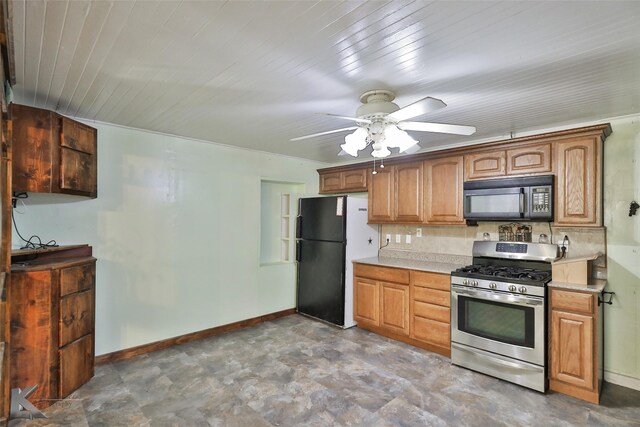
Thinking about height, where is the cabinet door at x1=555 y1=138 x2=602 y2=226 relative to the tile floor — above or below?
above

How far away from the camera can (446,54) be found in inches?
71.6

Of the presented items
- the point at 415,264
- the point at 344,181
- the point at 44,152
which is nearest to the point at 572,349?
the point at 415,264

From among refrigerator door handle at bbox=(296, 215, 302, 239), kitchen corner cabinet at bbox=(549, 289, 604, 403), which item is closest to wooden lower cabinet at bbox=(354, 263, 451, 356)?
kitchen corner cabinet at bbox=(549, 289, 604, 403)

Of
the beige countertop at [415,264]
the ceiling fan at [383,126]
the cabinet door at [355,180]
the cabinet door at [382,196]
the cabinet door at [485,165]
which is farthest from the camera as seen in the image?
the cabinet door at [355,180]

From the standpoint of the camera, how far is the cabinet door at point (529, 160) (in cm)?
303

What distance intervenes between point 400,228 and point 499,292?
1.71 metres

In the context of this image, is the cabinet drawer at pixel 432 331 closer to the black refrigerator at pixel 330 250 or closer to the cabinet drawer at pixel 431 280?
the cabinet drawer at pixel 431 280

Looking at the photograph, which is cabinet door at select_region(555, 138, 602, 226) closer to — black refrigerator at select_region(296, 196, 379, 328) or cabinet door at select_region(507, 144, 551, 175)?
cabinet door at select_region(507, 144, 551, 175)

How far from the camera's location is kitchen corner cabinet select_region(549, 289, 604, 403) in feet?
8.36

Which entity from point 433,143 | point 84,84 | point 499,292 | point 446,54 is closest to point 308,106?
point 446,54

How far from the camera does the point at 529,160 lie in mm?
3131

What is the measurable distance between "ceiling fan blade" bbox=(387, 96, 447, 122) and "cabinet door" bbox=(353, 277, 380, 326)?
2523mm

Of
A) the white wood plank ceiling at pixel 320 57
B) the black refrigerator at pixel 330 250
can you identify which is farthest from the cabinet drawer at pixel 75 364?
the black refrigerator at pixel 330 250

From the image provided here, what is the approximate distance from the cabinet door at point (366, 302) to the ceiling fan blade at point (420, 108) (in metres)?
2.52
